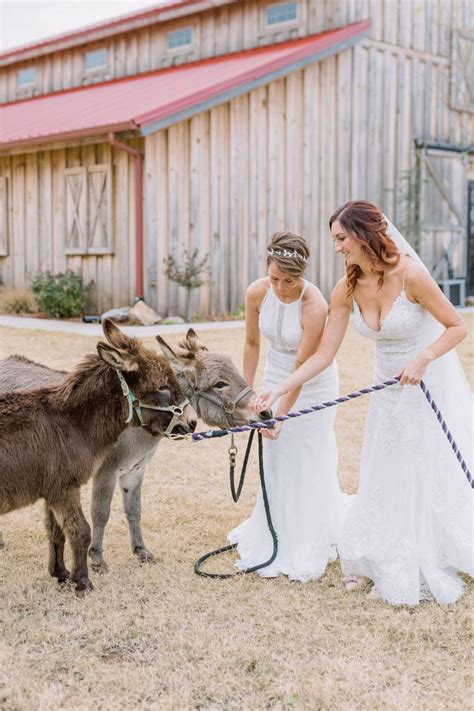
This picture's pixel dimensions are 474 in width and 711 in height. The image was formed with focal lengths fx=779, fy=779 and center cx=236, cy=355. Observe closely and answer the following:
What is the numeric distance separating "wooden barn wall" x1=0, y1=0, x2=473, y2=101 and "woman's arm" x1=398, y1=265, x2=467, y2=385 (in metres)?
16.3

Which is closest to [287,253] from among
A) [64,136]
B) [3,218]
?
[64,136]

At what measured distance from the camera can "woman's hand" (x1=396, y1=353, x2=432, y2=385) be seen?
4.35 m

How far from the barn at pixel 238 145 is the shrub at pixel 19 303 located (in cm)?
76

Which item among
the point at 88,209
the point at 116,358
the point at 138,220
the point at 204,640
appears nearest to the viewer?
the point at 204,640

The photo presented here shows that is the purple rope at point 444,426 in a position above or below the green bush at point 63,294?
below

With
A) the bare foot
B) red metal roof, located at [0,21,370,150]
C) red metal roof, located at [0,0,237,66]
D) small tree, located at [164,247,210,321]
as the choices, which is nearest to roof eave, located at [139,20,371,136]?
red metal roof, located at [0,21,370,150]

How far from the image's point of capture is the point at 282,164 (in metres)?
17.7

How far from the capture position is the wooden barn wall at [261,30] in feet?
62.3

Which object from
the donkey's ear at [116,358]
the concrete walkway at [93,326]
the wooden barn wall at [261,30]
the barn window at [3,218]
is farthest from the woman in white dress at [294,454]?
the wooden barn wall at [261,30]

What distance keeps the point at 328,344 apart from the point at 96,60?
843 inches

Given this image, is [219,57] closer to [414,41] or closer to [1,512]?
[414,41]

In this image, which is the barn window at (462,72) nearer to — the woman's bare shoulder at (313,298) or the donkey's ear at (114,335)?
the woman's bare shoulder at (313,298)

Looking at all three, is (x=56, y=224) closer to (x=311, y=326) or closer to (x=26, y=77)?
(x=26, y=77)

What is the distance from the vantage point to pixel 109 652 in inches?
150
